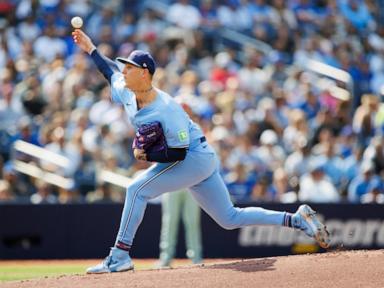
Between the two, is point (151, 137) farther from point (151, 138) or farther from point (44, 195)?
point (44, 195)

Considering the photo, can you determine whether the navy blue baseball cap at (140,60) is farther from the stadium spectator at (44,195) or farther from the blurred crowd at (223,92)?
the stadium spectator at (44,195)

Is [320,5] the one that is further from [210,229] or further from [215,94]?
[210,229]

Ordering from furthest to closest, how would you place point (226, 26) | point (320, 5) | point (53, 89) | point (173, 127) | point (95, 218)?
point (320, 5) → point (226, 26) → point (53, 89) → point (95, 218) → point (173, 127)

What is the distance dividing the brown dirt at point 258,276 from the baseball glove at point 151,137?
3.44ft

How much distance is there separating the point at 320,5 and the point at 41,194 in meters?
8.25

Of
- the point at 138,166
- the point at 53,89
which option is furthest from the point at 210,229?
the point at 53,89

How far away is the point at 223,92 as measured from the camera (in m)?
16.2

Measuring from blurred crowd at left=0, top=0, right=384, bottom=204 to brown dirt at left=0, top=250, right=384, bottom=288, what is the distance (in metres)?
3.74

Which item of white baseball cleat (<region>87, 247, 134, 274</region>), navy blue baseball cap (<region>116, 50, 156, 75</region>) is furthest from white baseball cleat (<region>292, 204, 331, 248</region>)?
navy blue baseball cap (<region>116, 50, 156, 75</region>)

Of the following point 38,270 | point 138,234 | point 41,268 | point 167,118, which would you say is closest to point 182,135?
point 167,118

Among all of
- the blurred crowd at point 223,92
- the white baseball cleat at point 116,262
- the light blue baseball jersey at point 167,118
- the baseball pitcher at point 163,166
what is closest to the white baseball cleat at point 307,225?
the baseball pitcher at point 163,166

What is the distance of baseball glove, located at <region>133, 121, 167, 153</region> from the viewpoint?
779cm

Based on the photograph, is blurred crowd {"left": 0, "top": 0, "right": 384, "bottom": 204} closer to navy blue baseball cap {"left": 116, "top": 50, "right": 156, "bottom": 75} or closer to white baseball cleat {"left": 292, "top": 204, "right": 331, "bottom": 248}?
navy blue baseball cap {"left": 116, "top": 50, "right": 156, "bottom": 75}

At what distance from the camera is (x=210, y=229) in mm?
13938
